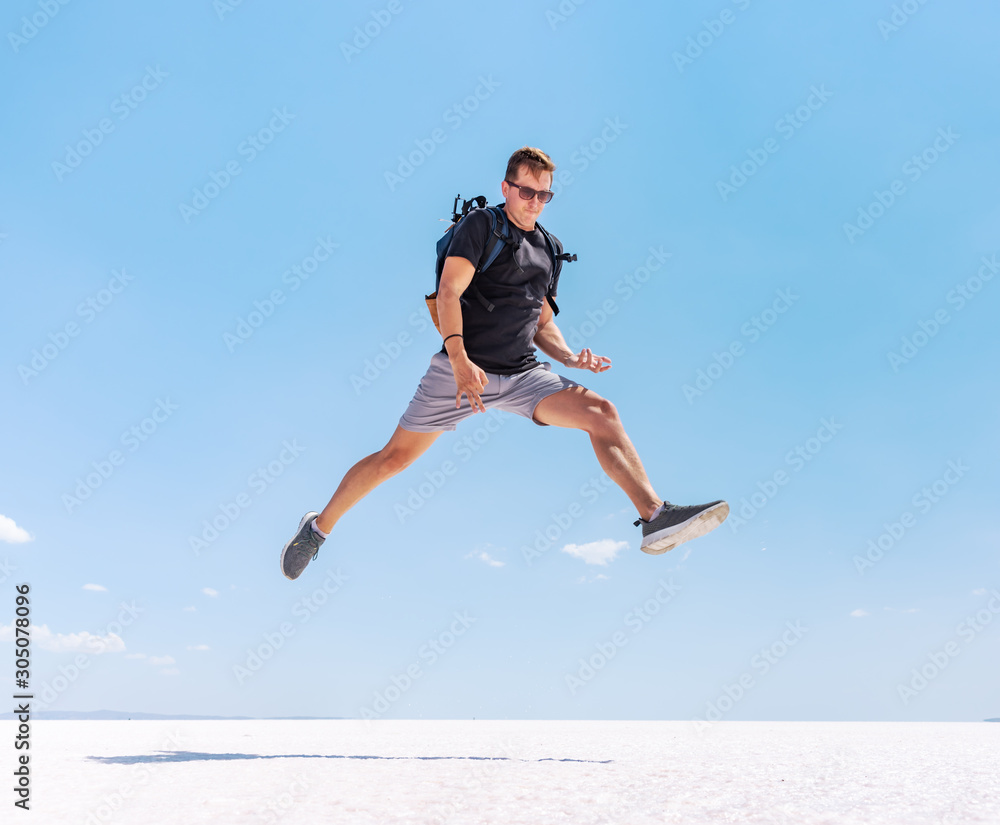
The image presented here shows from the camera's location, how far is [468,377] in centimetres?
416

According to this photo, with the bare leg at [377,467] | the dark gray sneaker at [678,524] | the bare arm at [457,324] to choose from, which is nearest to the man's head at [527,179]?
the bare arm at [457,324]

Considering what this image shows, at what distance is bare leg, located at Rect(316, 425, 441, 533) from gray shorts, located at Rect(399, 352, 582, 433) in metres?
0.09

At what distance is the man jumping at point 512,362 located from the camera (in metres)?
4.14

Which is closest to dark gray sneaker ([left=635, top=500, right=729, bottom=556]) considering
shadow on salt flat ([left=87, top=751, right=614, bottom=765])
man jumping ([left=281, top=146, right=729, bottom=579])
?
man jumping ([left=281, top=146, right=729, bottom=579])

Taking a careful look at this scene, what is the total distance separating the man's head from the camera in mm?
4406

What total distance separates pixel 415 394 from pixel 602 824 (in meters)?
2.87

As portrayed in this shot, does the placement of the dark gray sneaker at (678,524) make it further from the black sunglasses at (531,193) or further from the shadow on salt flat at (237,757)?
the black sunglasses at (531,193)

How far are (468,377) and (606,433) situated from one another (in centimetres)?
80

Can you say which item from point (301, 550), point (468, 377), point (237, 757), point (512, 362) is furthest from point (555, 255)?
point (237, 757)

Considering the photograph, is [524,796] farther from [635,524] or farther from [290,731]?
[290,731]

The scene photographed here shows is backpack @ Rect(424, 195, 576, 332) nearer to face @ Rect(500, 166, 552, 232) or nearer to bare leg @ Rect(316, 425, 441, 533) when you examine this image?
face @ Rect(500, 166, 552, 232)

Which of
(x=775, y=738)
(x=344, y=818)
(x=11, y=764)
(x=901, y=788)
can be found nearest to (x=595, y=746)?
(x=775, y=738)

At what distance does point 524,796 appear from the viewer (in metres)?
2.74

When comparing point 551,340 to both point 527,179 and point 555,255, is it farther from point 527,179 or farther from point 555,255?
point 527,179
